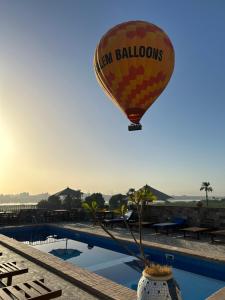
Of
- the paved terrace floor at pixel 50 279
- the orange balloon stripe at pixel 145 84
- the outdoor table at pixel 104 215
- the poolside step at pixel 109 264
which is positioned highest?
the orange balloon stripe at pixel 145 84

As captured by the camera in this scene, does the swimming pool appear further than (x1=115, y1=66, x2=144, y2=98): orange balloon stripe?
No

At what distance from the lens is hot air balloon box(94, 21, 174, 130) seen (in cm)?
1015

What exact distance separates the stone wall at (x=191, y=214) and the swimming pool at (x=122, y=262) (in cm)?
507

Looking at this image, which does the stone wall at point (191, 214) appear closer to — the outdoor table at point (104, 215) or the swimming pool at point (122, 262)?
the outdoor table at point (104, 215)

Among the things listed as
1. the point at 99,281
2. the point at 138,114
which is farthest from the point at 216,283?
the point at 138,114

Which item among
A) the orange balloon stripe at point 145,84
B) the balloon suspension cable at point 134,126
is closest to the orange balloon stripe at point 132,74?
the orange balloon stripe at point 145,84

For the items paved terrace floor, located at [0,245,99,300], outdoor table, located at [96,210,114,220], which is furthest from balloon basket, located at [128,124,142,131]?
outdoor table, located at [96,210,114,220]

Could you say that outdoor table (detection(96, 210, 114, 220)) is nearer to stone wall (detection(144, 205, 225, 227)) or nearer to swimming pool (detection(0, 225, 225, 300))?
stone wall (detection(144, 205, 225, 227))

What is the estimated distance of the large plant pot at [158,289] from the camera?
15.5 ft

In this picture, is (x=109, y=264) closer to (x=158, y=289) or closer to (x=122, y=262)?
(x=122, y=262)

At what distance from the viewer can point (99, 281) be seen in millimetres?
7617

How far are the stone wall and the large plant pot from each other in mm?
12083

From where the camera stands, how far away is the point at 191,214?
57.0 feet

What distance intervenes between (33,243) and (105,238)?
13.7 ft
